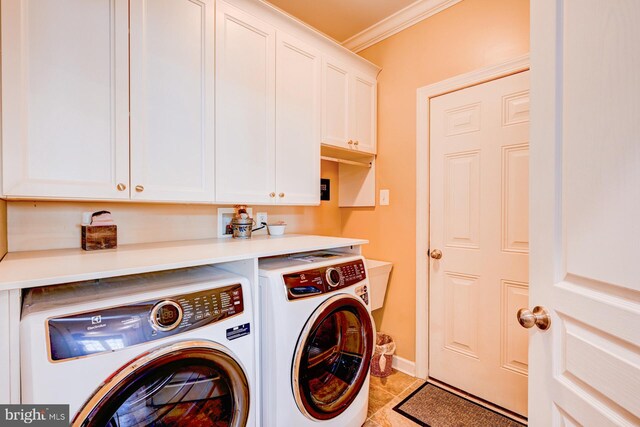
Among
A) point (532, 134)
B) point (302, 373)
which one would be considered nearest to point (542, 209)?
point (532, 134)

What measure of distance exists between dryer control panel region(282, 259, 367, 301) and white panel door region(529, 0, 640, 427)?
0.81 meters

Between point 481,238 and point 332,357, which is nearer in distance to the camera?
point 332,357

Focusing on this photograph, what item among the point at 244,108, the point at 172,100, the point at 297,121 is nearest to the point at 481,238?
the point at 297,121

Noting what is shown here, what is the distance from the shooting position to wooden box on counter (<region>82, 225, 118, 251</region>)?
1.35 m

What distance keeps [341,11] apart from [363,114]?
2.40 feet

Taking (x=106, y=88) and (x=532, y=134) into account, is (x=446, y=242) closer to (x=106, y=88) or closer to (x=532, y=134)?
(x=532, y=134)

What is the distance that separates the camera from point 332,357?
1.53m

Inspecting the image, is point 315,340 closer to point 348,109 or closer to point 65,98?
point 65,98

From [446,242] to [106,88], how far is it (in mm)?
2051

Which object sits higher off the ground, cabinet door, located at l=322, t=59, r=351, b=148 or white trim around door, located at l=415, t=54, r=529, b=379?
cabinet door, located at l=322, t=59, r=351, b=148

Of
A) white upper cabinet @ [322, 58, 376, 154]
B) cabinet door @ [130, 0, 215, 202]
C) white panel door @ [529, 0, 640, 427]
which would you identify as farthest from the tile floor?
white upper cabinet @ [322, 58, 376, 154]

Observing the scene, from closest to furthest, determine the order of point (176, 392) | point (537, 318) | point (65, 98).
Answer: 1. point (537, 318)
2. point (176, 392)
3. point (65, 98)

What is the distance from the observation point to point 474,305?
191cm

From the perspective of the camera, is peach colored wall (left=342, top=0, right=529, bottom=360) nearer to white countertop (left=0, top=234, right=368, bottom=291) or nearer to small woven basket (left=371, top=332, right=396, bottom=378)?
small woven basket (left=371, top=332, right=396, bottom=378)
